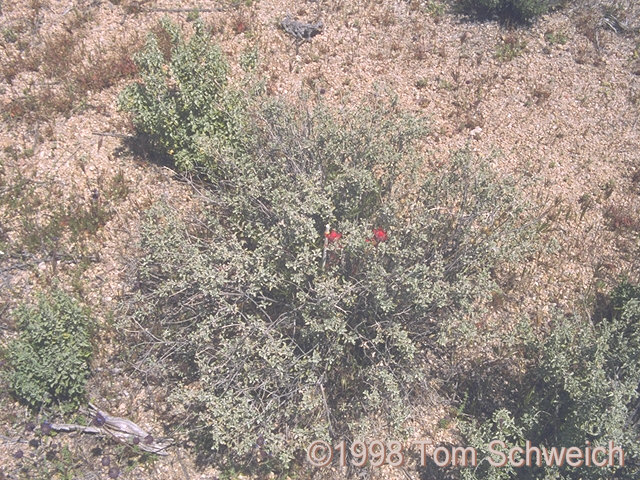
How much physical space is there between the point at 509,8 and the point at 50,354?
26.5 ft

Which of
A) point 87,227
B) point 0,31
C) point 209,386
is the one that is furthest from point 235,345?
point 0,31

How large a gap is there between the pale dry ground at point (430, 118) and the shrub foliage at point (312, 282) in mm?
573

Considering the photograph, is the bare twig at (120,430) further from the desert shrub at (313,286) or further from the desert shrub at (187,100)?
the desert shrub at (187,100)

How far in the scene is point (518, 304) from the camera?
606 cm

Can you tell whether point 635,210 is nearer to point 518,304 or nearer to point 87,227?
point 518,304

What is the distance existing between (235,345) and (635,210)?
16.9 ft

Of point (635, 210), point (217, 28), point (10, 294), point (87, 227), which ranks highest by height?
point (217, 28)

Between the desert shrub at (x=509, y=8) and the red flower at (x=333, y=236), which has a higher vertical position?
the desert shrub at (x=509, y=8)

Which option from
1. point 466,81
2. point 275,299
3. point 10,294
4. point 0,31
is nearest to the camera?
point 275,299

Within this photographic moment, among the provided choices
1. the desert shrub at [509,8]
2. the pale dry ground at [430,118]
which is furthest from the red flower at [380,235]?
the desert shrub at [509,8]

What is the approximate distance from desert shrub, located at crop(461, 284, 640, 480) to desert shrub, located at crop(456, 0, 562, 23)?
536cm

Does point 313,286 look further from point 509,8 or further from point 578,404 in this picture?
point 509,8

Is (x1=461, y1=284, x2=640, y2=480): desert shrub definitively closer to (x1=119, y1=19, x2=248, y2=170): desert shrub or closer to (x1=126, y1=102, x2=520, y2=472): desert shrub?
(x1=126, y1=102, x2=520, y2=472): desert shrub

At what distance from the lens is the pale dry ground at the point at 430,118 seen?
6.00m
